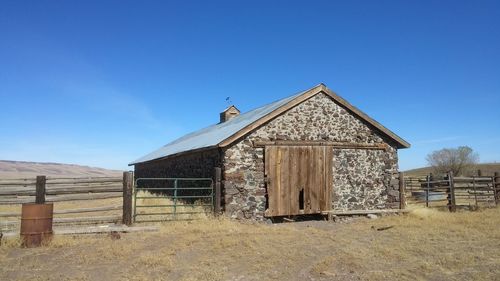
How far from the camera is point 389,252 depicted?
10.4m

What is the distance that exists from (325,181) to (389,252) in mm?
6843

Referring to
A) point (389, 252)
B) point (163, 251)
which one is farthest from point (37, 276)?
point (389, 252)

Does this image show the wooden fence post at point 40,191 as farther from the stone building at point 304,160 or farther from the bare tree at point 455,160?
the bare tree at point 455,160

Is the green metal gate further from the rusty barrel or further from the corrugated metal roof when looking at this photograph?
the rusty barrel

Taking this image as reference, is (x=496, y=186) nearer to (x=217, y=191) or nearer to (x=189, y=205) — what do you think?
(x=217, y=191)

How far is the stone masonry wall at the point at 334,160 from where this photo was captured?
15.6 m

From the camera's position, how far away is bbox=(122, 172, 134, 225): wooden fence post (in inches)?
532

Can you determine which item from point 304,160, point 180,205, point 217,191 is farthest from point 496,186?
point 180,205

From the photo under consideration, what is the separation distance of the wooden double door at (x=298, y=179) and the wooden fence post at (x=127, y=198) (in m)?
4.84

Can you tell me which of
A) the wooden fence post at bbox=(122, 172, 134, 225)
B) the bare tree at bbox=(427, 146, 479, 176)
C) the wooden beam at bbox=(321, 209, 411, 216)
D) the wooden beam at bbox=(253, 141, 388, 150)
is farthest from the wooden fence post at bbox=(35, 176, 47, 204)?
the bare tree at bbox=(427, 146, 479, 176)

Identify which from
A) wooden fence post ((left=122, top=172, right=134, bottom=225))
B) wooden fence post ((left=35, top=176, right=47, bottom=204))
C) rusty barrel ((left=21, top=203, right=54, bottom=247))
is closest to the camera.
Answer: rusty barrel ((left=21, top=203, right=54, bottom=247))

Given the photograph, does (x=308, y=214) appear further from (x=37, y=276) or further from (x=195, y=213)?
(x=37, y=276)

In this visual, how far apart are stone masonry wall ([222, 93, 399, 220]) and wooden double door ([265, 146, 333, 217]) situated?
33 cm

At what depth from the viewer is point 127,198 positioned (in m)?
13.6
